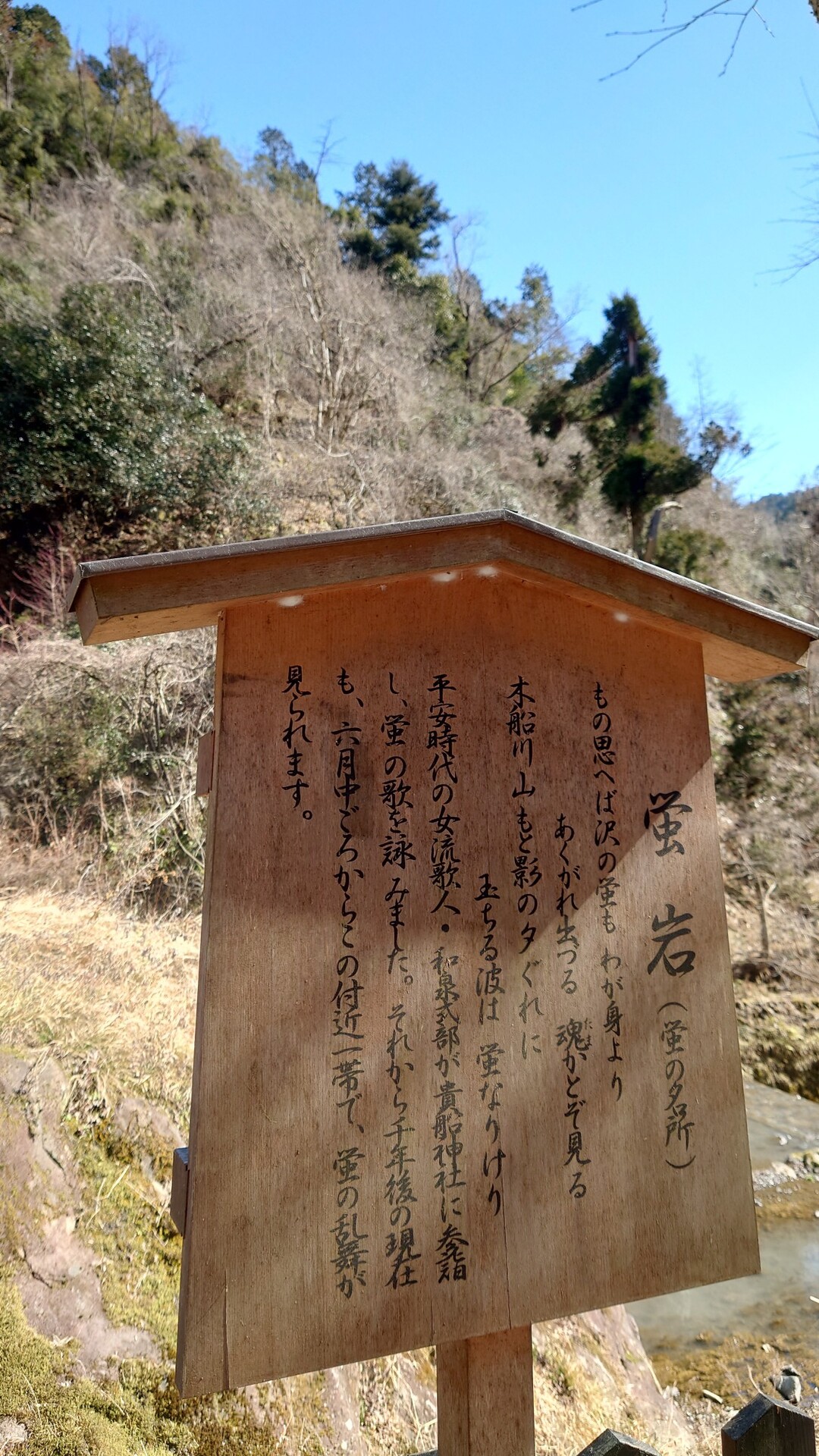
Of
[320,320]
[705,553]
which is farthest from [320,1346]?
[705,553]

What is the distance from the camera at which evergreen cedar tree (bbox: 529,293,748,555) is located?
688 inches

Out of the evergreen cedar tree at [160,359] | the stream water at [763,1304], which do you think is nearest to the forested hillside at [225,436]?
the evergreen cedar tree at [160,359]

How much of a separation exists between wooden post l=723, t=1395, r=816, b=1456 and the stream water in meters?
2.73

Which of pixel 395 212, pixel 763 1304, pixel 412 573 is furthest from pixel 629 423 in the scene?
pixel 412 573

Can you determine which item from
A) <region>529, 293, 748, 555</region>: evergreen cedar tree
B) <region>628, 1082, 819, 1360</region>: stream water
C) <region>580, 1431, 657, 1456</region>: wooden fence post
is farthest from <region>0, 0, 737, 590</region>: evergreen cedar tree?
<region>580, 1431, 657, 1456</region>: wooden fence post

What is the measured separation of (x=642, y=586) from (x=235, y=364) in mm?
12628

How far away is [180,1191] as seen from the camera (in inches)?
59.9

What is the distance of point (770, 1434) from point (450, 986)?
3.64 feet

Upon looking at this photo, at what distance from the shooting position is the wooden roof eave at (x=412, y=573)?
1.47 meters

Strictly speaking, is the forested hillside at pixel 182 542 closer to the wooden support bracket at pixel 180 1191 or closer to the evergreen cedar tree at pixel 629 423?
the evergreen cedar tree at pixel 629 423

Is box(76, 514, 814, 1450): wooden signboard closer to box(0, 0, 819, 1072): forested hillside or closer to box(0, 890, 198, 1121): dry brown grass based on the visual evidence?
box(0, 890, 198, 1121): dry brown grass

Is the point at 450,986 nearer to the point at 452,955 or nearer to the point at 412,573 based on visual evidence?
the point at 452,955

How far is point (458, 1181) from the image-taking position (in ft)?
5.11

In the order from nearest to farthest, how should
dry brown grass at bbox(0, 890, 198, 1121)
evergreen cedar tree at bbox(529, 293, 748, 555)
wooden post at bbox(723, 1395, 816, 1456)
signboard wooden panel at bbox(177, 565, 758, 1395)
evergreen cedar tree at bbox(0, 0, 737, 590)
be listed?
1. signboard wooden panel at bbox(177, 565, 758, 1395)
2. wooden post at bbox(723, 1395, 816, 1456)
3. dry brown grass at bbox(0, 890, 198, 1121)
4. evergreen cedar tree at bbox(0, 0, 737, 590)
5. evergreen cedar tree at bbox(529, 293, 748, 555)
